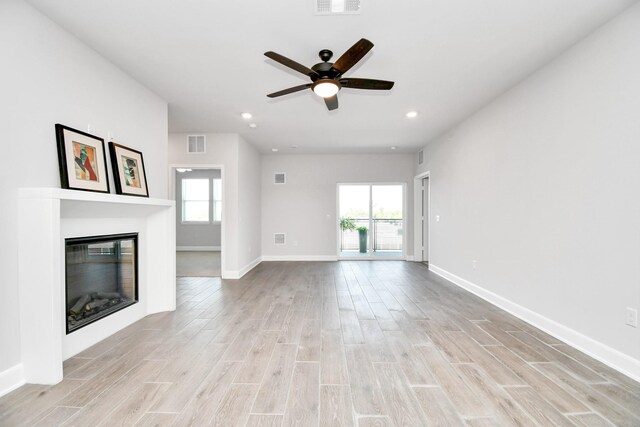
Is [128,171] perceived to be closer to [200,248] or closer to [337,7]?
[337,7]

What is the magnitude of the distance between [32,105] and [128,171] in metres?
0.93

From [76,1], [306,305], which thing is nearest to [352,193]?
[306,305]

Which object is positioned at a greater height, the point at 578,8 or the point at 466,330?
the point at 578,8

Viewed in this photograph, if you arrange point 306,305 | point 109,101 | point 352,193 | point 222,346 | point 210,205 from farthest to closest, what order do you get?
point 210,205, point 352,193, point 306,305, point 109,101, point 222,346

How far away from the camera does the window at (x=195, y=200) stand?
367 inches

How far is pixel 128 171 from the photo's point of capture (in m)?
2.94

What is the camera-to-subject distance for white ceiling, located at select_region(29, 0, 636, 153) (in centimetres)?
214

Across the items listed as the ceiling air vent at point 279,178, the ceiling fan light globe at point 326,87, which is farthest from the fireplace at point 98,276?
the ceiling air vent at point 279,178

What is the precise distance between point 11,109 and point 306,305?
10.3 ft

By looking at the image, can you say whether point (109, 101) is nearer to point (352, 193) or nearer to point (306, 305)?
point (306, 305)

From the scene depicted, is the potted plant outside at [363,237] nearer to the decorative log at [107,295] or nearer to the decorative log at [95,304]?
the decorative log at [107,295]

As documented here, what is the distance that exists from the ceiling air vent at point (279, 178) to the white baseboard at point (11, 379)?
5685 mm

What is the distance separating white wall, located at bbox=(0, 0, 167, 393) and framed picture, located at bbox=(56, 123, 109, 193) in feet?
0.20

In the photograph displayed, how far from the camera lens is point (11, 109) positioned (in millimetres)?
1945
